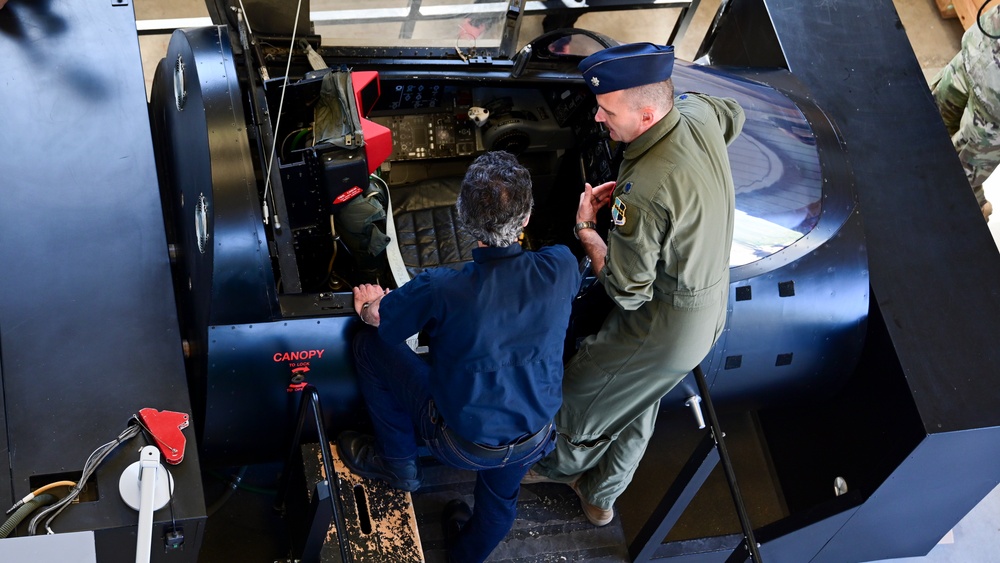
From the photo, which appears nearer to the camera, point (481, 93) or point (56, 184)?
point (56, 184)

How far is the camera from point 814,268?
145 inches

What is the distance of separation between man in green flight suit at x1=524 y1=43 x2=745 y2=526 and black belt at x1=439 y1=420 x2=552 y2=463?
416 mm

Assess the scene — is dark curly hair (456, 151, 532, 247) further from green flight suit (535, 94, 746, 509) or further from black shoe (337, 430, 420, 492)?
black shoe (337, 430, 420, 492)

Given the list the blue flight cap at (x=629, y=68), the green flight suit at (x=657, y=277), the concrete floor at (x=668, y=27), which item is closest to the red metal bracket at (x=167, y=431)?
the green flight suit at (x=657, y=277)

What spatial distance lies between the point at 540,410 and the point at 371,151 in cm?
107

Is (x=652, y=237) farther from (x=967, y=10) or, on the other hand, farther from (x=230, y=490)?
(x=967, y=10)

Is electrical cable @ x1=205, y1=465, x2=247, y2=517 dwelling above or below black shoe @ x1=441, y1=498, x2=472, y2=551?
above

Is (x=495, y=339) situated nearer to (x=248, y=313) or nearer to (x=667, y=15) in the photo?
(x=248, y=313)

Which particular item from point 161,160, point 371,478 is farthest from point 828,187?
point 161,160

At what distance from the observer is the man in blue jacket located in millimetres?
2713

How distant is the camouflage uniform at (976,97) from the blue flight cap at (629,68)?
8.04ft

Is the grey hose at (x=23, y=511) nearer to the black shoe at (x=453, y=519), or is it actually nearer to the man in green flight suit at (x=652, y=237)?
the black shoe at (x=453, y=519)

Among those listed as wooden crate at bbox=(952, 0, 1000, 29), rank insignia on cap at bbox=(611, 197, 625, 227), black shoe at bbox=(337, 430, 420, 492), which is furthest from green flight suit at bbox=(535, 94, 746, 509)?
wooden crate at bbox=(952, 0, 1000, 29)

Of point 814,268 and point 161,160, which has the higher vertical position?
point 161,160
